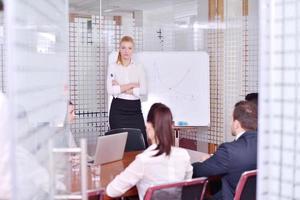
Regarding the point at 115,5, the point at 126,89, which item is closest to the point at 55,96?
the point at 126,89

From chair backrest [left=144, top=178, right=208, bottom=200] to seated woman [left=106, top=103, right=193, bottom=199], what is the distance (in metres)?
0.15

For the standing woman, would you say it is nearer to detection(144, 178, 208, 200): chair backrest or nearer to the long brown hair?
the long brown hair

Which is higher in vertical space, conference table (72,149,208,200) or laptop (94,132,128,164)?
laptop (94,132,128,164)

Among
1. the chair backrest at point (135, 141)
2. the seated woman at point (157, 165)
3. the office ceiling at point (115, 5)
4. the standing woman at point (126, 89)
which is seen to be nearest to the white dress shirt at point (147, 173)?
the seated woman at point (157, 165)

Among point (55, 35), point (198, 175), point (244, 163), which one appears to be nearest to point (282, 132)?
point (55, 35)

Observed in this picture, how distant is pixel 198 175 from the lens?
2.57 m

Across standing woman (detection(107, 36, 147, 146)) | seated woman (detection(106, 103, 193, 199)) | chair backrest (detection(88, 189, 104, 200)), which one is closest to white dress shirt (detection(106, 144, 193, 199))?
seated woman (detection(106, 103, 193, 199))

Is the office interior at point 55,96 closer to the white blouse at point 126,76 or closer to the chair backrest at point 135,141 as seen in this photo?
the chair backrest at point 135,141

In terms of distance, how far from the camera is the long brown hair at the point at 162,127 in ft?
7.73

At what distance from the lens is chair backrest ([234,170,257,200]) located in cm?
219

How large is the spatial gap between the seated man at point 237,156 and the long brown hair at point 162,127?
284 mm

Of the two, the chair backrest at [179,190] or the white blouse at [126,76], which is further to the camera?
the white blouse at [126,76]

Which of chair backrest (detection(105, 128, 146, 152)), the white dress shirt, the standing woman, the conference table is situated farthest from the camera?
the standing woman

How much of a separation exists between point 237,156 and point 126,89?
2.14m
